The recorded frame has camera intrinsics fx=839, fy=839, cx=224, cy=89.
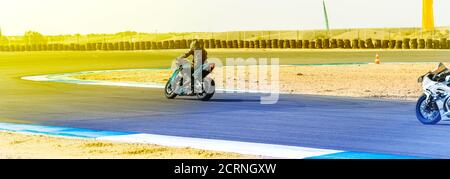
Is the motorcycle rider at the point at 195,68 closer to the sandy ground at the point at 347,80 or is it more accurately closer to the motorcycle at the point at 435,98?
the sandy ground at the point at 347,80

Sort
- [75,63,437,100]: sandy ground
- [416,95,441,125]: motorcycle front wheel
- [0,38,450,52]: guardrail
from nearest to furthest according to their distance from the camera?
[416,95,441,125]: motorcycle front wheel < [75,63,437,100]: sandy ground < [0,38,450,52]: guardrail

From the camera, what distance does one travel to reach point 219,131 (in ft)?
43.2

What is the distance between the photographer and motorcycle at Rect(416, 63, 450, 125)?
43.7 feet

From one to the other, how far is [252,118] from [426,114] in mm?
3151

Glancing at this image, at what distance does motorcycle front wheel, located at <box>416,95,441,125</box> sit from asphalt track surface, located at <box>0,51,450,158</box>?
16 cm

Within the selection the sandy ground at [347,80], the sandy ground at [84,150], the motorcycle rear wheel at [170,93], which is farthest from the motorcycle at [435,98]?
the motorcycle rear wheel at [170,93]

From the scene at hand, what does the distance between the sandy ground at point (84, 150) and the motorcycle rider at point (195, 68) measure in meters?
6.76

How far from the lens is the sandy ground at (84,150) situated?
35.3ft

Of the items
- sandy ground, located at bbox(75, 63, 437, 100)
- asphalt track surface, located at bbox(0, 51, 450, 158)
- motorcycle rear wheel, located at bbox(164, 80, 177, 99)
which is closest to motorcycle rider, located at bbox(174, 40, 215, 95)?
motorcycle rear wheel, located at bbox(164, 80, 177, 99)

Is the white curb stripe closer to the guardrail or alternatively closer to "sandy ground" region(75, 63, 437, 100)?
"sandy ground" region(75, 63, 437, 100)

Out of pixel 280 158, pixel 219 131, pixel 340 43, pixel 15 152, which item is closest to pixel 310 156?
pixel 280 158

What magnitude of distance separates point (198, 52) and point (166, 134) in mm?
6201

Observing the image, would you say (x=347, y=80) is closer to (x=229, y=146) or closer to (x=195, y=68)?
(x=195, y=68)
